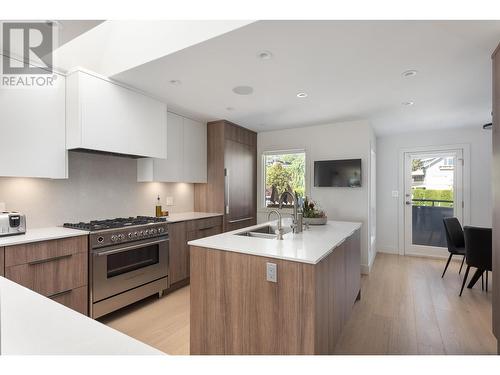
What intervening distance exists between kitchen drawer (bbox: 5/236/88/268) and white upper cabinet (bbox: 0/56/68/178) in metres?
0.62

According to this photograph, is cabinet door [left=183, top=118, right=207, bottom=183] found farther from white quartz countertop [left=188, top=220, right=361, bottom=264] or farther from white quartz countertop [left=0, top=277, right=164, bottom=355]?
white quartz countertop [left=0, top=277, right=164, bottom=355]

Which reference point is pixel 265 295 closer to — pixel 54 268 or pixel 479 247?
pixel 54 268

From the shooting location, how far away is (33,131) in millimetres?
2293

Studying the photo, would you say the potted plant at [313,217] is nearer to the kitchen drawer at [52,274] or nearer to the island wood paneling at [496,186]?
the island wood paneling at [496,186]

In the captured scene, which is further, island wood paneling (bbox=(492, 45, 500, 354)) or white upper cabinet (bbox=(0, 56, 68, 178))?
white upper cabinet (bbox=(0, 56, 68, 178))

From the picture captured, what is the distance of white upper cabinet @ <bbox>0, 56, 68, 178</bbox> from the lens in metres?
2.14

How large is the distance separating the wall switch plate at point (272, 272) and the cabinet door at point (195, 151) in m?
2.51

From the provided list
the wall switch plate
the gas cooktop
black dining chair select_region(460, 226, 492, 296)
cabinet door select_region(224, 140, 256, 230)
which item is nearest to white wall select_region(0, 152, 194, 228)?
the gas cooktop

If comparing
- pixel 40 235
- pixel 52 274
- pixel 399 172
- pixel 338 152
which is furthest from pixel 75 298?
pixel 399 172

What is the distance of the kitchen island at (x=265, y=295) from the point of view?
5.02 ft

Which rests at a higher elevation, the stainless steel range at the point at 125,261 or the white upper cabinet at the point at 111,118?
the white upper cabinet at the point at 111,118

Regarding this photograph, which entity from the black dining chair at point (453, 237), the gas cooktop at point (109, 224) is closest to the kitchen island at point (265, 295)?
the gas cooktop at point (109, 224)

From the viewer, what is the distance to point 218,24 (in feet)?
6.00
